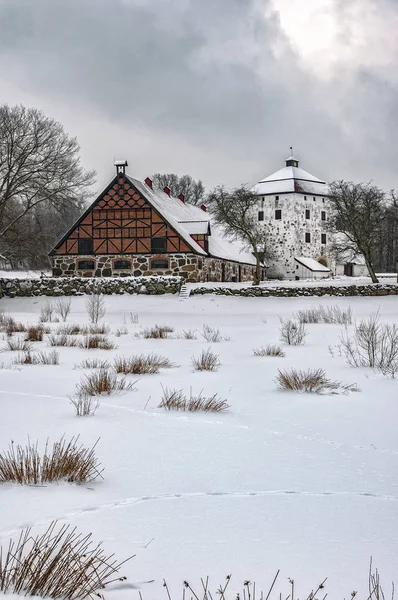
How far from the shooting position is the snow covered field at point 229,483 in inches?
95.4

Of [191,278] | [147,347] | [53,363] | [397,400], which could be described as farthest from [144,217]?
[397,400]

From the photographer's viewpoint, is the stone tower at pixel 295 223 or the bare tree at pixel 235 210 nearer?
the bare tree at pixel 235 210

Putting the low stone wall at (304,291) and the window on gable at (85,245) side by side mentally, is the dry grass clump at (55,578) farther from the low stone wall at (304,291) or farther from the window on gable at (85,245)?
the window on gable at (85,245)

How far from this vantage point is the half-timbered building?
3403 centimetres

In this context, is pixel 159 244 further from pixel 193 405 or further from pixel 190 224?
pixel 193 405

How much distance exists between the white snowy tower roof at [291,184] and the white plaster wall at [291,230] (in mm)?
505

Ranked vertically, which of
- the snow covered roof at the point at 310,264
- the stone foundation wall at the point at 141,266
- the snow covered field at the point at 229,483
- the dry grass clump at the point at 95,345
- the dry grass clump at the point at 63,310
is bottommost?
the snow covered field at the point at 229,483

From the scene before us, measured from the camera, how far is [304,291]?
30156 millimetres

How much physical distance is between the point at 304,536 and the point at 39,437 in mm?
2615

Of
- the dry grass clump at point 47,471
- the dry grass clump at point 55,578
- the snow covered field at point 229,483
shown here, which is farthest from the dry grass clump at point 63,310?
the dry grass clump at point 55,578

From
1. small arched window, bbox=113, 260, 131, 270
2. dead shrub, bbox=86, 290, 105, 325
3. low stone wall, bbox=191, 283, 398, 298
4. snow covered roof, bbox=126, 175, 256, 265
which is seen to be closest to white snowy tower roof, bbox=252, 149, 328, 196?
snow covered roof, bbox=126, 175, 256, 265

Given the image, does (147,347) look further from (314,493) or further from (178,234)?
(178,234)

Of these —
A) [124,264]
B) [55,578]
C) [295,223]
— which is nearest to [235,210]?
[124,264]

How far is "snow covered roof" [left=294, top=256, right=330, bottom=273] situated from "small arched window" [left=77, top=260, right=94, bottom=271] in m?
21.3
